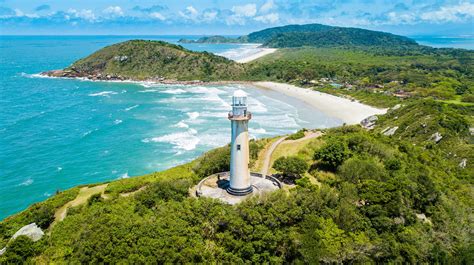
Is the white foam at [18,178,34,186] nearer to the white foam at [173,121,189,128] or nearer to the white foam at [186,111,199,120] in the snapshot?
the white foam at [173,121,189,128]

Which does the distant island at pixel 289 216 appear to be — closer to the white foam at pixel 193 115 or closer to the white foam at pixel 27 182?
the white foam at pixel 27 182

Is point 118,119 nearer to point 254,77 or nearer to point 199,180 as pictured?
point 199,180

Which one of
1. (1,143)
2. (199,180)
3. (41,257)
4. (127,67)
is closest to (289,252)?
(199,180)

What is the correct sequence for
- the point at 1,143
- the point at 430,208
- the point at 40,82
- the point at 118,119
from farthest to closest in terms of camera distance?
the point at 40,82 → the point at 118,119 → the point at 1,143 → the point at 430,208

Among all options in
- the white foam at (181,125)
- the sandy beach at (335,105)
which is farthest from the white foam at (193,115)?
the sandy beach at (335,105)

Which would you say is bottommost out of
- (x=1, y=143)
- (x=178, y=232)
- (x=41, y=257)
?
(x=1, y=143)

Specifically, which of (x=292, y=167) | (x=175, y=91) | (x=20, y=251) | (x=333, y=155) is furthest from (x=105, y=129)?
(x=175, y=91)
